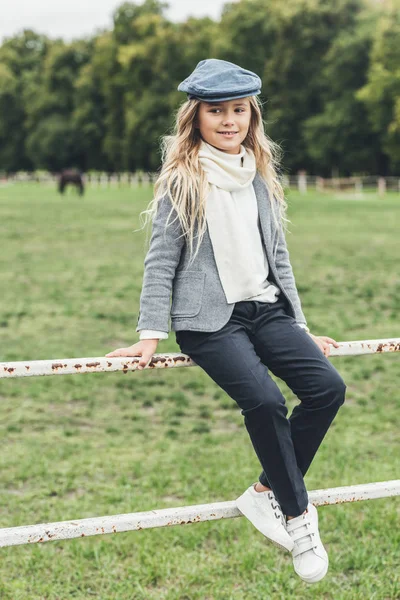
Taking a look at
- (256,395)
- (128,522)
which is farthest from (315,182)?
(128,522)

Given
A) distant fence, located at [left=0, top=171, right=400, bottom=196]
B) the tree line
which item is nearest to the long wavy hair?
distant fence, located at [left=0, top=171, right=400, bottom=196]

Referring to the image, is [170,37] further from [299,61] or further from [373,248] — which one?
[373,248]

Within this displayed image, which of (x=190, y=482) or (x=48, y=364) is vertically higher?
(x=48, y=364)

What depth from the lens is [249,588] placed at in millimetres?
3654

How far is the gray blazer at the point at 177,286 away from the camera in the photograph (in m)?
2.74

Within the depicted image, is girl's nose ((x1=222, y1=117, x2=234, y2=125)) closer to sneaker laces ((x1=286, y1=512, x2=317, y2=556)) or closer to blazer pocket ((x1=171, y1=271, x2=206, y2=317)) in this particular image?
blazer pocket ((x1=171, y1=271, x2=206, y2=317))

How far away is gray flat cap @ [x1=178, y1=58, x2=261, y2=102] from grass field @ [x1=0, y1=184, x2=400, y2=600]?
6.37ft

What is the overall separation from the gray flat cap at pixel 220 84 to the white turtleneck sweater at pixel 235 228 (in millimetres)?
173

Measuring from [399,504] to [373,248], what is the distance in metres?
13.2

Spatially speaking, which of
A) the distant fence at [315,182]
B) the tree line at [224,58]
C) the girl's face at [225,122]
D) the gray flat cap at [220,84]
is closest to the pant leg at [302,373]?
the girl's face at [225,122]

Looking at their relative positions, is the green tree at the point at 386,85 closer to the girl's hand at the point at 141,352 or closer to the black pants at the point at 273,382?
the black pants at the point at 273,382

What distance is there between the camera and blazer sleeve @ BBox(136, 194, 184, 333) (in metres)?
2.74

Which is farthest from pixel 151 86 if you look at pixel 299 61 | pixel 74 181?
pixel 74 181

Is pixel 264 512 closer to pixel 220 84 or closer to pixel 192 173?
pixel 192 173
